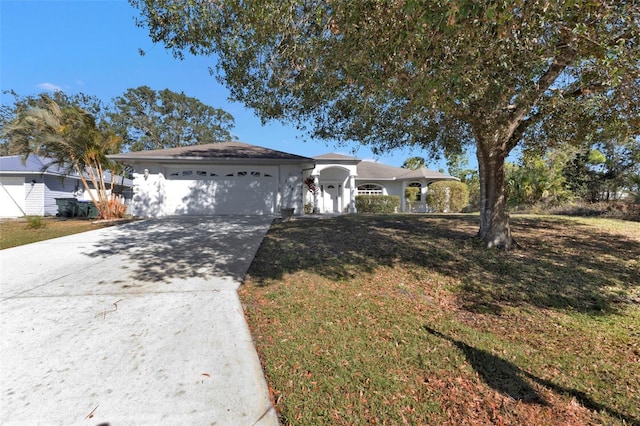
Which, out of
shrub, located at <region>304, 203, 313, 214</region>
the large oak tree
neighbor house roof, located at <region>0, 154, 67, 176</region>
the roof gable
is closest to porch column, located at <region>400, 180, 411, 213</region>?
the roof gable

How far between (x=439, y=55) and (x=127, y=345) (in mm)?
4780

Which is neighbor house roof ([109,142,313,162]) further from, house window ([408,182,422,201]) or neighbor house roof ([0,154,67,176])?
house window ([408,182,422,201])

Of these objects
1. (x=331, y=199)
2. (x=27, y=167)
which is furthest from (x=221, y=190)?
(x=27, y=167)

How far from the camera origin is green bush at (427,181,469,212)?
767 inches

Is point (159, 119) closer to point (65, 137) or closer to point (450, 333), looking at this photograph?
point (65, 137)

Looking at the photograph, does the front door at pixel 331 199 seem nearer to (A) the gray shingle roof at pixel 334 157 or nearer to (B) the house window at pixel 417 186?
(A) the gray shingle roof at pixel 334 157

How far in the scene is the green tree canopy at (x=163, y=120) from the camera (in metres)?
31.2

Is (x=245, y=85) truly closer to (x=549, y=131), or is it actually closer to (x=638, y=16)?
(x=638, y=16)

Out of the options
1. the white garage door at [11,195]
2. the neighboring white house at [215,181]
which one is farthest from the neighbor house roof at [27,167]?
the neighboring white house at [215,181]

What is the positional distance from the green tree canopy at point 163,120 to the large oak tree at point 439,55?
29.7m

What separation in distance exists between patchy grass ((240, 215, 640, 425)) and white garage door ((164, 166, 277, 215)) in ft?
26.1

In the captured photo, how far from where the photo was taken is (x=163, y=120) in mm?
32531

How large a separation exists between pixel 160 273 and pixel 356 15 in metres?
5.03

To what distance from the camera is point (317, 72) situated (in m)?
5.26
